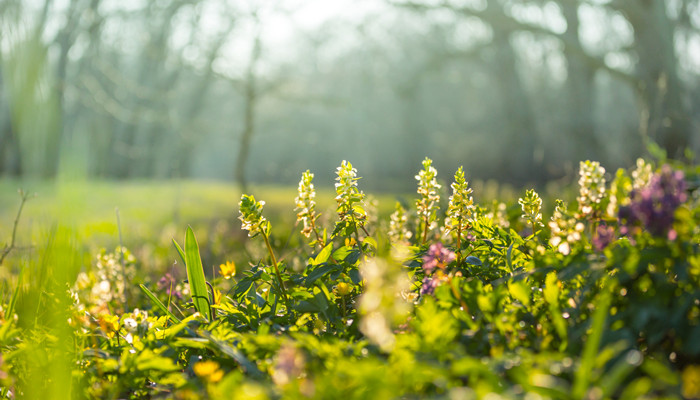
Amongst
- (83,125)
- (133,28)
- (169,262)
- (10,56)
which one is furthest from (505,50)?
(83,125)

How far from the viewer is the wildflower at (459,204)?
1898 millimetres

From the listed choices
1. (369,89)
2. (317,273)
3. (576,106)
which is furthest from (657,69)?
(369,89)

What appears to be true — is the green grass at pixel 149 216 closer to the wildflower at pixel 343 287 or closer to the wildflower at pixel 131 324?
the wildflower at pixel 131 324

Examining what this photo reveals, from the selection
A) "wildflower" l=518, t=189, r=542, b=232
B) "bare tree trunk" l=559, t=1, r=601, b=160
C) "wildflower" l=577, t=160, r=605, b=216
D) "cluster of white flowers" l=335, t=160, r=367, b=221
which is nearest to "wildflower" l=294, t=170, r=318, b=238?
"cluster of white flowers" l=335, t=160, r=367, b=221

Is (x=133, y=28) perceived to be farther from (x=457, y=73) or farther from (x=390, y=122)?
(x=457, y=73)

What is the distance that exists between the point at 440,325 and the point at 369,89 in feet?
83.0

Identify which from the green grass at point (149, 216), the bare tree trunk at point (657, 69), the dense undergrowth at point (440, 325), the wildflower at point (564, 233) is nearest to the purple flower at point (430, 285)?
the dense undergrowth at point (440, 325)

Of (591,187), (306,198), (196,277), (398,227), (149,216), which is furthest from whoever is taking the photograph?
(149,216)

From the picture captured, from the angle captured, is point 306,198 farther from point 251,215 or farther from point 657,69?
point 657,69

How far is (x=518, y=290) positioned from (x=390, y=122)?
84.0ft

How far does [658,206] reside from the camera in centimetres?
131

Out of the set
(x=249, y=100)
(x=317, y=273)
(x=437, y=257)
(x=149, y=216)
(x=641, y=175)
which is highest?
(x=249, y=100)

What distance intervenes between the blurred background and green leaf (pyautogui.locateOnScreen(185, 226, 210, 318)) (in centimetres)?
139

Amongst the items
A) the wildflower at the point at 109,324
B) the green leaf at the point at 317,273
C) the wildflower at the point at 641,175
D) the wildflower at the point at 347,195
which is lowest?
the wildflower at the point at 109,324
